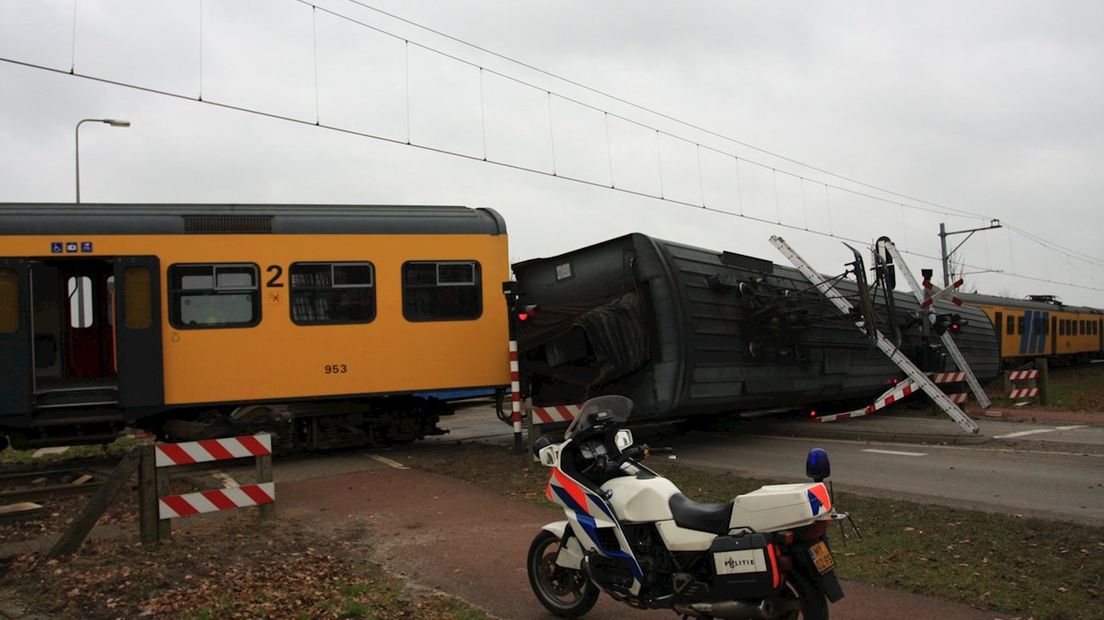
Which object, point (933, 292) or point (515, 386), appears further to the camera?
point (933, 292)

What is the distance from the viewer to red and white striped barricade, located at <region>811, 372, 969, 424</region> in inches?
537

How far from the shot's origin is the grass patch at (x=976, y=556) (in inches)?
196

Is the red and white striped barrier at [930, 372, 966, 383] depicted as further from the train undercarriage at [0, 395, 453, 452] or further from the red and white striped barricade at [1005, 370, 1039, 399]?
the train undercarriage at [0, 395, 453, 452]

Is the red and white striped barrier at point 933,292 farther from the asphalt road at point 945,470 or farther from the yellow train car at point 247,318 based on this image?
the yellow train car at point 247,318

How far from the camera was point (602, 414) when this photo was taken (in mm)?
4730

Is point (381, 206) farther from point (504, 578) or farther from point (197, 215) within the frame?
point (504, 578)

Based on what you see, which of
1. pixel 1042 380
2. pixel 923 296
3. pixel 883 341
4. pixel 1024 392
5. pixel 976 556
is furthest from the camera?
pixel 1042 380

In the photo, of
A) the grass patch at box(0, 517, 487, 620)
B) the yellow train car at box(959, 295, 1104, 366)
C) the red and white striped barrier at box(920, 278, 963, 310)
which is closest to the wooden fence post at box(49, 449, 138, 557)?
the grass patch at box(0, 517, 487, 620)

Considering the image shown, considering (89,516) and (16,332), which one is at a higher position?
(16,332)

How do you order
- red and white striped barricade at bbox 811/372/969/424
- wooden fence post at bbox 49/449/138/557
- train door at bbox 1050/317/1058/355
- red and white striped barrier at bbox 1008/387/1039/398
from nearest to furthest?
wooden fence post at bbox 49/449/138/557 < red and white striped barricade at bbox 811/372/969/424 < red and white striped barrier at bbox 1008/387/1039/398 < train door at bbox 1050/317/1058/355

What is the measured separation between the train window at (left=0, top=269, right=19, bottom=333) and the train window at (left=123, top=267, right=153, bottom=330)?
1.20m

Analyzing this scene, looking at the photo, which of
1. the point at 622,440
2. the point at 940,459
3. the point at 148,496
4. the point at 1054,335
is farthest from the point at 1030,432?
the point at 1054,335

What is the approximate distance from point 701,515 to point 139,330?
869cm

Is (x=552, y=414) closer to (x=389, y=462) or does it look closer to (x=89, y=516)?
(x=389, y=462)
